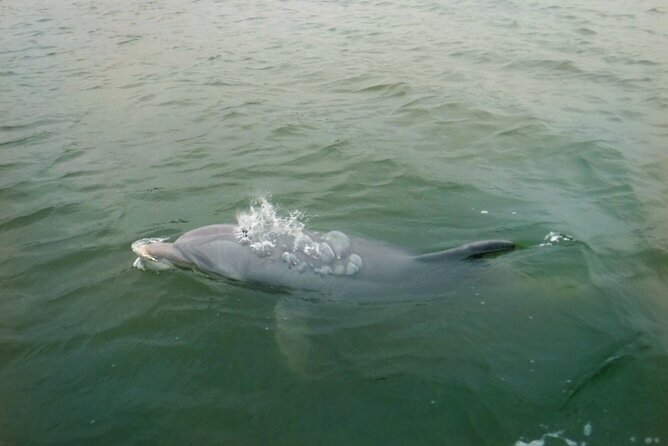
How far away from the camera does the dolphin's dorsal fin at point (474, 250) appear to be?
18.2 feet

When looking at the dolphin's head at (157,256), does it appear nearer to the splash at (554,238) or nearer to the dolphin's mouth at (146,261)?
the dolphin's mouth at (146,261)

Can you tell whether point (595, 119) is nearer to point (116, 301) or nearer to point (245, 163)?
point (245, 163)

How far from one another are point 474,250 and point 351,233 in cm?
177

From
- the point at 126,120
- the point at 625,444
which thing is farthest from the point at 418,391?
the point at 126,120

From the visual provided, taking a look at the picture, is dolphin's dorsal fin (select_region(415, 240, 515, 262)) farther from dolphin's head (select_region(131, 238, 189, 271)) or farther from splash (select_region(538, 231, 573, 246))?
dolphin's head (select_region(131, 238, 189, 271))

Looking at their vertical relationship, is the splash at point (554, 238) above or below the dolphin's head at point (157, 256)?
below

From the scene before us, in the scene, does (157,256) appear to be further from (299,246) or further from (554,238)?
(554,238)

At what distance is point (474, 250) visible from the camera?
18.3 ft

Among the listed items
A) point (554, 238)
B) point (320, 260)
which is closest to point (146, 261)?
point (320, 260)

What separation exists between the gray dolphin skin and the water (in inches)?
7.3

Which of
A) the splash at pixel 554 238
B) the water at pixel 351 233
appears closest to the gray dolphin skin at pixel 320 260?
the water at pixel 351 233

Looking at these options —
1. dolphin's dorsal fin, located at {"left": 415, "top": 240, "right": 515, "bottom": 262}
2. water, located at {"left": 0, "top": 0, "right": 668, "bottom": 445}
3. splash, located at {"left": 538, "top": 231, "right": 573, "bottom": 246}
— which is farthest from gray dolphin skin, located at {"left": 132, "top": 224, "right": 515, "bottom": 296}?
splash, located at {"left": 538, "top": 231, "right": 573, "bottom": 246}

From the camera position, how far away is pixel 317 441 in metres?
4.23

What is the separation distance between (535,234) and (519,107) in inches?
200
